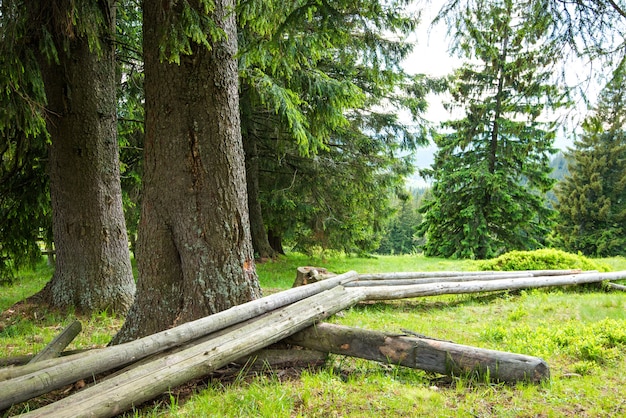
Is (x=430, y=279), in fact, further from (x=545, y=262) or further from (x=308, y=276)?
(x=545, y=262)

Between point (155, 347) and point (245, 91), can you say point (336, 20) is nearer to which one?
point (155, 347)

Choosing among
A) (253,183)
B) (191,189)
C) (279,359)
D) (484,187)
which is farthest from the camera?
(484,187)

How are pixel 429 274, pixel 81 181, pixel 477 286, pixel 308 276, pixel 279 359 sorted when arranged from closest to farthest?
pixel 279 359
pixel 81 181
pixel 308 276
pixel 477 286
pixel 429 274

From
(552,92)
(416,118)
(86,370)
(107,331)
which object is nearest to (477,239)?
(416,118)

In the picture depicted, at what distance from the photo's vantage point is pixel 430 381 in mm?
3799

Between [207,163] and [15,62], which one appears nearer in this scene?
[207,163]

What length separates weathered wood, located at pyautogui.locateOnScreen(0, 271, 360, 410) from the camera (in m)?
2.85

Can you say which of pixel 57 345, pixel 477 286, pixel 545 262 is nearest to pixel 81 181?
pixel 57 345

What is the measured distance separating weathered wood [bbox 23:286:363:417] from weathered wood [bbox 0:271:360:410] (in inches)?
5.3

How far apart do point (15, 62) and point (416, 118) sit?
11.9 metres

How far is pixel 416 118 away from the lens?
47.2ft

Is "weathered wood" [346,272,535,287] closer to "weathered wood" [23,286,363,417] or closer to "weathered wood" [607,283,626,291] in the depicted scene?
"weathered wood" [607,283,626,291]

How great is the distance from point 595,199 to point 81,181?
34999mm

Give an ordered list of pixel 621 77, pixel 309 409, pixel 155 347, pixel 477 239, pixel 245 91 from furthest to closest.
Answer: pixel 477 239 < pixel 245 91 < pixel 621 77 < pixel 155 347 < pixel 309 409
